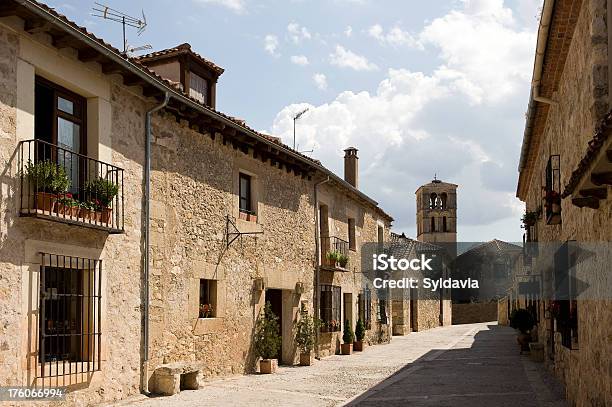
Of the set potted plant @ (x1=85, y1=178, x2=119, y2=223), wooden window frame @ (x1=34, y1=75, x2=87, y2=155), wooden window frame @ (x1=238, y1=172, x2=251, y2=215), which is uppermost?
wooden window frame @ (x1=34, y1=75, x2=87, y2=155)

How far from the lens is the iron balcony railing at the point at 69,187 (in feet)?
28.6

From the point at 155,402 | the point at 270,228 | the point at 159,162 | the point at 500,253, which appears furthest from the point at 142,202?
the point at 500,253

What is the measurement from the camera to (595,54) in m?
6.89

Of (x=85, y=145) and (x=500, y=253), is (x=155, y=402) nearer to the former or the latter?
(x=85, y=145)

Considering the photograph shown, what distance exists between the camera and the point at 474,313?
50.0 metres

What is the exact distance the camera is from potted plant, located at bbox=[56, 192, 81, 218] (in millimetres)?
8922

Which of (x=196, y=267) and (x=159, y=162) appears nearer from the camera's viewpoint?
(x=159, y=162)

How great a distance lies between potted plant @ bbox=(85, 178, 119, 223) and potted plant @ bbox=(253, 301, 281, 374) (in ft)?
19.7

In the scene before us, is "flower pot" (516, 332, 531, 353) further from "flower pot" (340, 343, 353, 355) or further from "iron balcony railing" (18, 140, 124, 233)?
"iron balcony railing" (18, 140, 124, 233)

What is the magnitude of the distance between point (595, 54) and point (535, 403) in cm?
560

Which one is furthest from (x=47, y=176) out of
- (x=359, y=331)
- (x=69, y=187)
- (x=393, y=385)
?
(x=359, y=331)

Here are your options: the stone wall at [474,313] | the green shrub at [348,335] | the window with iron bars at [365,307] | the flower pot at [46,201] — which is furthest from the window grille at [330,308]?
the stone wall at [474,313]

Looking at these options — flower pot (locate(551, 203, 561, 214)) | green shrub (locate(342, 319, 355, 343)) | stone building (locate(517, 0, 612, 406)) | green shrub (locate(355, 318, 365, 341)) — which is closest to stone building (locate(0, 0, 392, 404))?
green shrub (locate(342, 319, 355, 343))

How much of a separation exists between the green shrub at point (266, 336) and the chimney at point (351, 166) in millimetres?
11219
